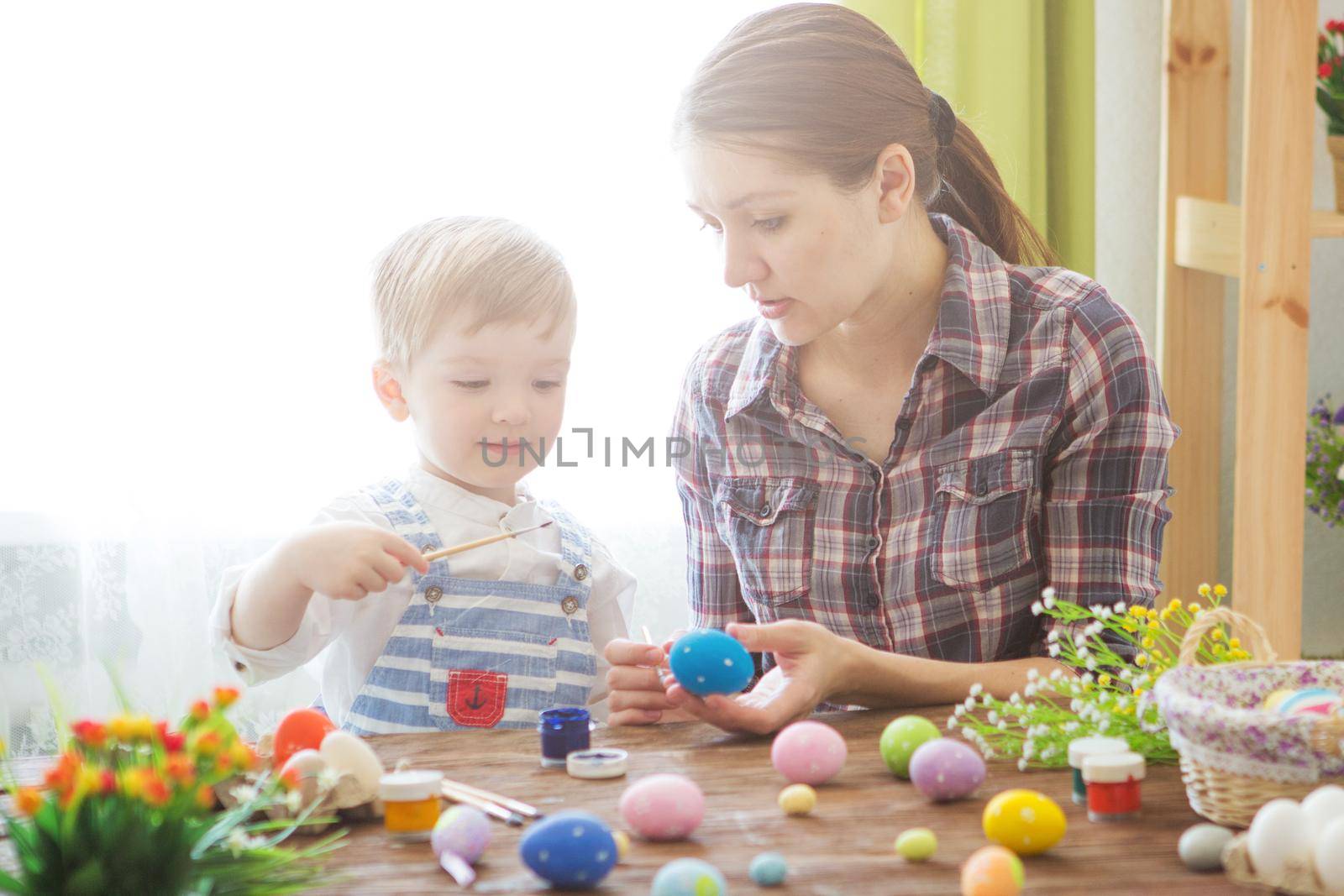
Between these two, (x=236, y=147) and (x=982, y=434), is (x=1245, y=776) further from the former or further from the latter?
(x=236, y=147)

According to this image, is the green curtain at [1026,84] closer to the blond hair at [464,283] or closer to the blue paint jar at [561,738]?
the blond hair at [464,283]

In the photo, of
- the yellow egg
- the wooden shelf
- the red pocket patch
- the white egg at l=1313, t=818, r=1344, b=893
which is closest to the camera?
the white egg at l=1313, t=818, r=1344, b=893

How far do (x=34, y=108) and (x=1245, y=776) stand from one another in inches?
79.1

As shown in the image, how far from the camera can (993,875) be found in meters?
0.70

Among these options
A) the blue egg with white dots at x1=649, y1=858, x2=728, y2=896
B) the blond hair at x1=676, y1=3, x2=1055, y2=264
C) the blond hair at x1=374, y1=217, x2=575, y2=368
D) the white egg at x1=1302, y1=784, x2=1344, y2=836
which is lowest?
the blue egg with white dots at x1=649, y1=858, x2=728, y2=896

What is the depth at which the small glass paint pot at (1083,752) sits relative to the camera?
0.86 m

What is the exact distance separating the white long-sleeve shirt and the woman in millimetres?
191

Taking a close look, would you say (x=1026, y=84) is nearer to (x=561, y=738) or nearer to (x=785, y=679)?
(x=785, y=679)

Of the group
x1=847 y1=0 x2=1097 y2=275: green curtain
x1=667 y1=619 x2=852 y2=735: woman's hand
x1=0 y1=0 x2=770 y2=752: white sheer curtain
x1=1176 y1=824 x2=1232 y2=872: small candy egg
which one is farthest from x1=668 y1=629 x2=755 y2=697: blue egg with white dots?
x1=847 y1=0 x2=1097 y2=275: green curtain

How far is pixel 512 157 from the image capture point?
2174mm

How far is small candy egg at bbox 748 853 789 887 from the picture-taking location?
739 mm

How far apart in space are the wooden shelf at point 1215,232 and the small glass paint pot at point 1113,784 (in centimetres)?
125

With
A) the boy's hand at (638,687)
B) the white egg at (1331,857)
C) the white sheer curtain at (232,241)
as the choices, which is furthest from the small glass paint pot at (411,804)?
the white sheer curtain at (232,241)

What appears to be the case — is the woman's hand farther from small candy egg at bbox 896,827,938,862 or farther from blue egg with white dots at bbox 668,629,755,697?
small candy egg at bbox 896,827,938,862
